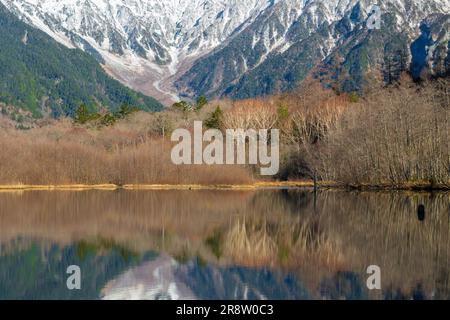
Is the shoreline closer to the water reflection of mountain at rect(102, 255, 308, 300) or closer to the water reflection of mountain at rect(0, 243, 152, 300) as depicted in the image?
the water reflection of mountain at rect(0, 243, 152, 300)

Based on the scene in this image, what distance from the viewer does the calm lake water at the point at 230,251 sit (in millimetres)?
26305

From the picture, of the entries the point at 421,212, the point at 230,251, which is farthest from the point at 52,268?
the point at 421,212

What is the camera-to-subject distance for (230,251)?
119 feet

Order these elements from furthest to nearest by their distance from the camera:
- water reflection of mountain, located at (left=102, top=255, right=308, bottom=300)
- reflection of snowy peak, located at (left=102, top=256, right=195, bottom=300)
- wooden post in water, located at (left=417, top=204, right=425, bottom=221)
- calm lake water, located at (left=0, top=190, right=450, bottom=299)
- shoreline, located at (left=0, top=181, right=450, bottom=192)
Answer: shoreline, located at (left=0, top=181, right=450, bottom=192) → wooden post in water, located at (left=417, top=204, right=425, bottom=221) → calm lake water, located at (left=0, top=190, right=450, bottom=299) → reflection of snowy peak, located at (left=102, top=256, right=195, bottom=300) → water reflection of mountain, located at (left=102, top=255, right=308, bottom=300)

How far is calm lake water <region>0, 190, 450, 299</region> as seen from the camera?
1036 inches

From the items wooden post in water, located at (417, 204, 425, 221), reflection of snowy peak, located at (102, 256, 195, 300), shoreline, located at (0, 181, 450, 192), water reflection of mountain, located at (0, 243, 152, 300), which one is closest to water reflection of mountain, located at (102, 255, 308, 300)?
reflection of snowy peak, located at (102, 256, 195, 300)

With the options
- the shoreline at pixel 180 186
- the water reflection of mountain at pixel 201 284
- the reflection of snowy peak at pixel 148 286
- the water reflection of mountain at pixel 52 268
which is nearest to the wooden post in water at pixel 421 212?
the water reflection of mountain at pixel 201 284

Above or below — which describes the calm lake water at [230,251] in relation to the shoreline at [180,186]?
below

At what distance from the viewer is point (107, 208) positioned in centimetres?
6000

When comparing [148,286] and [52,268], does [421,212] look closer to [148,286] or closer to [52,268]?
[148,286]

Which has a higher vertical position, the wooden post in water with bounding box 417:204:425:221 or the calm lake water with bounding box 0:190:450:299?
the wooden post in water with bounding box 417:204:425:221

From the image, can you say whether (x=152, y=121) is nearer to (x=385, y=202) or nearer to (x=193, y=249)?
(x=385, y=202)

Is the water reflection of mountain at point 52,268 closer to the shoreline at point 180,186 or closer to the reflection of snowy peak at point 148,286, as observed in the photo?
the reflection of snowy peak at point 148,286

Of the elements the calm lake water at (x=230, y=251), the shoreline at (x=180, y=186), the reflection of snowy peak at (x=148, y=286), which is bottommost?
the reflection of snowy peak at (x=148, y=286)
